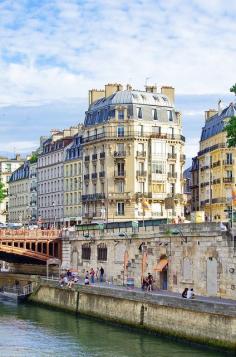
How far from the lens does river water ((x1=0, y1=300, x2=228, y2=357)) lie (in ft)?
181

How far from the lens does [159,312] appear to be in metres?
59.5

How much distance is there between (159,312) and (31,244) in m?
40.1

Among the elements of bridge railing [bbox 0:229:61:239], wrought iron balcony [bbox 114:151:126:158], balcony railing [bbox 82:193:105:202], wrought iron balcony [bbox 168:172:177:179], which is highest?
wrought iron balcony [bbox 114:151:126:158]

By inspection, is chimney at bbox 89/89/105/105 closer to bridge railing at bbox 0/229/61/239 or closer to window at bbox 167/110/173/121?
window at bbox 167/110/173/121

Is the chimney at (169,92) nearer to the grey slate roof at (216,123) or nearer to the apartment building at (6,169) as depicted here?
the grey slate roof at (216,123)

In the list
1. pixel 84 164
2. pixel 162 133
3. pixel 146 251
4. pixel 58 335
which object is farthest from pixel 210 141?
pixel 58 335

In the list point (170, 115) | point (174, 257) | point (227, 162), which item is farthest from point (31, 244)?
point (174, 257)

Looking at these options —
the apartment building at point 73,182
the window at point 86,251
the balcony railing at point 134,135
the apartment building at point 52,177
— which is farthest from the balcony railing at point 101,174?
the window at point 86,251

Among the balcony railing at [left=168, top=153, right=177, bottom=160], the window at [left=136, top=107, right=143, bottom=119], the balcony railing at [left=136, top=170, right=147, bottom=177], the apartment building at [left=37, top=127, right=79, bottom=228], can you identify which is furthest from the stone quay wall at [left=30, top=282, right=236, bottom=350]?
the apartment building at [left=37, top=127, right=79, bottom=228]

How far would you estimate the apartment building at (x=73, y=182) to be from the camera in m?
131

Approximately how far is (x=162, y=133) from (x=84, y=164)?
12.0 m

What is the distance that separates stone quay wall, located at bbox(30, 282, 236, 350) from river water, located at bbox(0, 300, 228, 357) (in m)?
0.67

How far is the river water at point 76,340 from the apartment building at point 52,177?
64.9m

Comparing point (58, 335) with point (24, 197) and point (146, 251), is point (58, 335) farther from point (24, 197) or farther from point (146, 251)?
point (24, 197)
